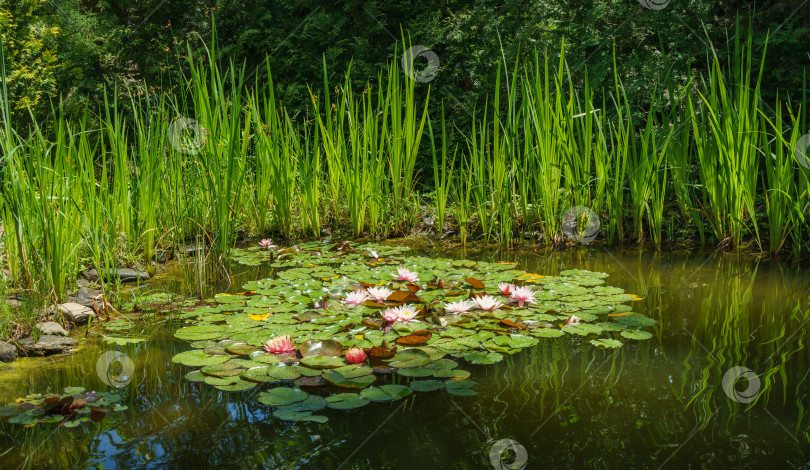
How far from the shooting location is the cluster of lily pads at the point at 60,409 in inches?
53.7

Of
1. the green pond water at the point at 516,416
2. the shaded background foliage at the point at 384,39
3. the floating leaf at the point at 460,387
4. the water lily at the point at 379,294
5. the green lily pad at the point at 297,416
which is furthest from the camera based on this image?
the shaded background foliage at the point at 384,39

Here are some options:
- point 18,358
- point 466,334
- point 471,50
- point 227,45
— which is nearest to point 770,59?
point 471,50

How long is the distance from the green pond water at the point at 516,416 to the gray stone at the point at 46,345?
5cm

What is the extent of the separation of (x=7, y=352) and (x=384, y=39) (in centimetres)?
466

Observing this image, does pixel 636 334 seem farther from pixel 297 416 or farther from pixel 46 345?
pixel 46 345

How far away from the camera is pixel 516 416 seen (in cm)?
137

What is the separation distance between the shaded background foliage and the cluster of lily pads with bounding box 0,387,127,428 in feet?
6.18

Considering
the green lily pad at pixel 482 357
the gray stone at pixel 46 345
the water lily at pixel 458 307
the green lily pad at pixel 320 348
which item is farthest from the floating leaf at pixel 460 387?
the gray stone at pixel 46 345

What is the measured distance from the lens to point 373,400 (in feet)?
4.76

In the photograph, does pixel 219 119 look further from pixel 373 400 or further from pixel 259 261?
pixel 373 400

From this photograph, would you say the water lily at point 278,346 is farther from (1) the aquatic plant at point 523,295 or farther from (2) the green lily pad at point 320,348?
(1) the aquatic plant at point 523,295

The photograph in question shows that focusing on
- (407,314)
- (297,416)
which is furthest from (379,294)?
(297,416)

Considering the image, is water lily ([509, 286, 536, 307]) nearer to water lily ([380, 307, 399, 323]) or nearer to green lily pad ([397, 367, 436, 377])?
water lily ([380, 307, 399, 323])

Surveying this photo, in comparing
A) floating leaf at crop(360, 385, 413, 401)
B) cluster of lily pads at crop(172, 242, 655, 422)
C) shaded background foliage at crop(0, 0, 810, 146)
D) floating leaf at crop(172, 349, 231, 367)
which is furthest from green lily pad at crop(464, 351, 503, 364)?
shaded background foliage at crop(0, 0, 810, 146)
